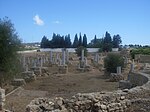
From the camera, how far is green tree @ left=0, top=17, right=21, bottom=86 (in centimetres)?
2339

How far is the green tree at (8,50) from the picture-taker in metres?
23.4

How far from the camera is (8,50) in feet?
78.1

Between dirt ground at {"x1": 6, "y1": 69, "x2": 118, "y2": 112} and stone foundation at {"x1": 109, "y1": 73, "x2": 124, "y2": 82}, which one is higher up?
stone foundation at {"x1": 109, "y1": 73, "x2": 124, "y2": 82}

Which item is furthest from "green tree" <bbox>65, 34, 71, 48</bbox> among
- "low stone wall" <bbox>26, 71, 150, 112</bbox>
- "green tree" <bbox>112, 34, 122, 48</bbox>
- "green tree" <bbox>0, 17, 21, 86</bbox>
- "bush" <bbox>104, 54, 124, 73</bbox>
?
"low stone wall" <bbox>26, 71, 150, 112</bbox>

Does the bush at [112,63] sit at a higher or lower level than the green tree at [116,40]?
lower

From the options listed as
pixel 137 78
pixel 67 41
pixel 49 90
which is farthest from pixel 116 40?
pixel 137 78

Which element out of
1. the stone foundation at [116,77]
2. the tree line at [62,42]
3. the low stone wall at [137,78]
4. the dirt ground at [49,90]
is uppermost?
the tree line at [62,42]

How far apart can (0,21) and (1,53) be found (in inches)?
107

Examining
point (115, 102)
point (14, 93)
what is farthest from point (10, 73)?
point (115, 102)

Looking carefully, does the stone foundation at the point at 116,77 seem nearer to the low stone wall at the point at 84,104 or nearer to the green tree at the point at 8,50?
the green tree at the point at 8,50

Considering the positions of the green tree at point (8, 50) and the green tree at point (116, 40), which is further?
the green tree at point (116, 40)

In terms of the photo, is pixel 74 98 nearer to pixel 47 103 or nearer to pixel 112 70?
pixel 47 103

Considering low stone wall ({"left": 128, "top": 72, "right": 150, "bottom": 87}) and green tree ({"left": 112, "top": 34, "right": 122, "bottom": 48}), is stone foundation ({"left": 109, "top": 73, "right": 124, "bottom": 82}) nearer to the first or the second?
low stone wall ({"left": 128, "top": 72, "right": 150, "bottom": 87})

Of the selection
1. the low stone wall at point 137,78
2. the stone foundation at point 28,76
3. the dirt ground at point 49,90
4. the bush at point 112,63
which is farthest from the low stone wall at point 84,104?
the bush at point 112,63
